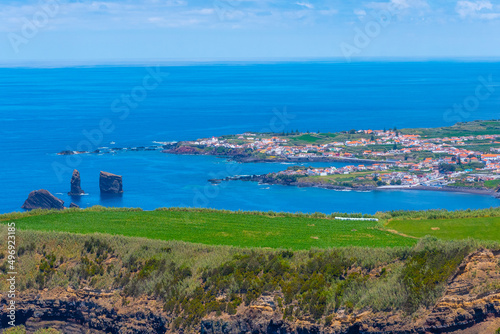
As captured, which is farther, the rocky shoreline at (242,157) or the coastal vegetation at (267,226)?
the rocky shoreline at (242,157)

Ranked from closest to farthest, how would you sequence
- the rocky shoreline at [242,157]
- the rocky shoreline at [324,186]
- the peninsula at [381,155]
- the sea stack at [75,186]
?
the rocky shoreline at [324,186] < the sea stack at [75,186] < the peninsula at [381,155] < the rocky shoreline at [242,157]

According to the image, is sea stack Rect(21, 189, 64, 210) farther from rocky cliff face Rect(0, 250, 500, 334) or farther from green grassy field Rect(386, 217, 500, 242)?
green grassy field Rect(386, 217, 500, 242)

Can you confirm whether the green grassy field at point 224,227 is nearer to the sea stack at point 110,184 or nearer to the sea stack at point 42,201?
the sea stack at point 42,201

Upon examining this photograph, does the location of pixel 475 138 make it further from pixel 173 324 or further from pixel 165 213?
pixel 173 324

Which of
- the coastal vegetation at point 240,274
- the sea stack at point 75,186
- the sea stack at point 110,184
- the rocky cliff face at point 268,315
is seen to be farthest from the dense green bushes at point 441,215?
the sea stack at point 75,186

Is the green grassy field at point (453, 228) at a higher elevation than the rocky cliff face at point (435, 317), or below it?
higher

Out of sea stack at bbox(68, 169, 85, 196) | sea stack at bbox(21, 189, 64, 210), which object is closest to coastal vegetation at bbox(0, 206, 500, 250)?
sea stack at bbox(21, 189, 64, 210)
